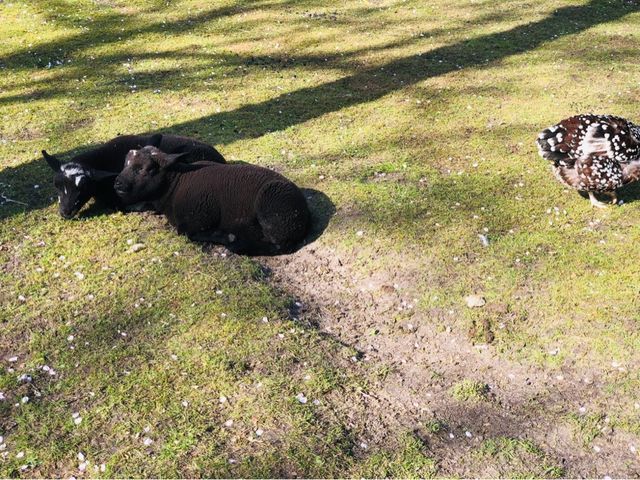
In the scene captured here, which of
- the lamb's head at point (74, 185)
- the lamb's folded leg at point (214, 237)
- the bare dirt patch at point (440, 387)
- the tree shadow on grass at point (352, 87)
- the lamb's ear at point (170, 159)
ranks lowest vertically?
the bare dirt patch at point (440, 387)

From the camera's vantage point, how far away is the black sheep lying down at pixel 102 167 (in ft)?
26.6

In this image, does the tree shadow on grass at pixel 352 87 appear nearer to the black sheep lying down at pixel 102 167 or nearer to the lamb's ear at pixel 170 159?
Result: the black sheep lying down at pixel 102 167

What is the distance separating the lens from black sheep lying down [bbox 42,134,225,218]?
8.10 m

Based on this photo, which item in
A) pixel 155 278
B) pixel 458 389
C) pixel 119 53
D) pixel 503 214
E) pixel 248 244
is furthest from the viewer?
pixel 119 53

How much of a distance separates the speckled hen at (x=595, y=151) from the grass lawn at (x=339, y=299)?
490 millimetres

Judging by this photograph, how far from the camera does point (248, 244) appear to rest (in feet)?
25.1

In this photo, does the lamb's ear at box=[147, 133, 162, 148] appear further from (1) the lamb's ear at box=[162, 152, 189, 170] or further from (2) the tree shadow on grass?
(2) the tree shadow on grass

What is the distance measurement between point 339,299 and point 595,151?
3.62 meters

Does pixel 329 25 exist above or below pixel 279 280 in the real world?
above

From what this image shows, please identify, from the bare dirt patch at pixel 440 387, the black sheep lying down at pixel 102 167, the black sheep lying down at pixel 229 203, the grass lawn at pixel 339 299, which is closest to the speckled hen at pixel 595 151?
the grass lawn at pixel 339 299

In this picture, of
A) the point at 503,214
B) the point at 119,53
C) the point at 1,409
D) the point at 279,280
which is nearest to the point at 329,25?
the point at 119,53

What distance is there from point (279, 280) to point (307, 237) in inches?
34.2

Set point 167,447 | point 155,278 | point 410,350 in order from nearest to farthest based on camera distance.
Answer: point 167,447, point 410,350, point 155,278

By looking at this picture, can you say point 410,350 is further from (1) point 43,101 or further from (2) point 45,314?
(1) point 43,101
